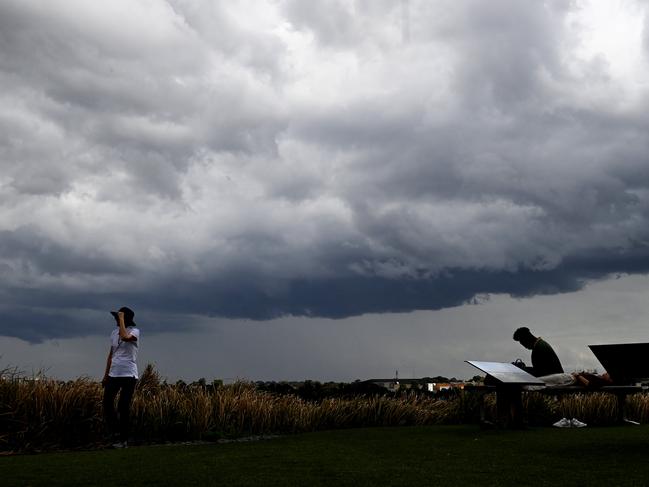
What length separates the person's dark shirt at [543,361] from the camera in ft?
45.5

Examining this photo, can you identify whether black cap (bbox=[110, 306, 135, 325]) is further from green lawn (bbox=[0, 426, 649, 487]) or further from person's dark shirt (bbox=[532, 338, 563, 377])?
person's dark shirt (bbox=[532, 338, 563, 377])

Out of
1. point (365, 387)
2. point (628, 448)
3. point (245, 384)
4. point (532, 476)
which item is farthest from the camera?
point (365, 387)

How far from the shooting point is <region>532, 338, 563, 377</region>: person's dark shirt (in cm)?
1387

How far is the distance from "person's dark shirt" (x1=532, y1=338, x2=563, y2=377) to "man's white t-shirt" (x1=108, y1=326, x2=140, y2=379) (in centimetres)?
688

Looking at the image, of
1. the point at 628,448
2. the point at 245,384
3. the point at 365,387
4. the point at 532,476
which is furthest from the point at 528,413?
the point at 532,476

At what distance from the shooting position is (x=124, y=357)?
11945 mm

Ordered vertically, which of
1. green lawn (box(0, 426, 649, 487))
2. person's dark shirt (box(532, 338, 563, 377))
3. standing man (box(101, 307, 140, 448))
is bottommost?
green lawn (box(0, 426, 649, 487))

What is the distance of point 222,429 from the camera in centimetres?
1427

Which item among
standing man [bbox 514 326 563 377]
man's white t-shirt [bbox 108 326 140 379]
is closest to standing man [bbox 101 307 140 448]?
man's white t-shirt [bbox 108 326 140 379]

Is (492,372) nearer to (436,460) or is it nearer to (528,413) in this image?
(436,460)

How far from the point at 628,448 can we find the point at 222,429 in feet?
23.5

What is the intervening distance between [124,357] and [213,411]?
2965mm

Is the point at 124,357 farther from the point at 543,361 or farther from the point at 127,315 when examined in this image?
the point at 543,361

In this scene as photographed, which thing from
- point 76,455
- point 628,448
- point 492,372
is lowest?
point 76,455
